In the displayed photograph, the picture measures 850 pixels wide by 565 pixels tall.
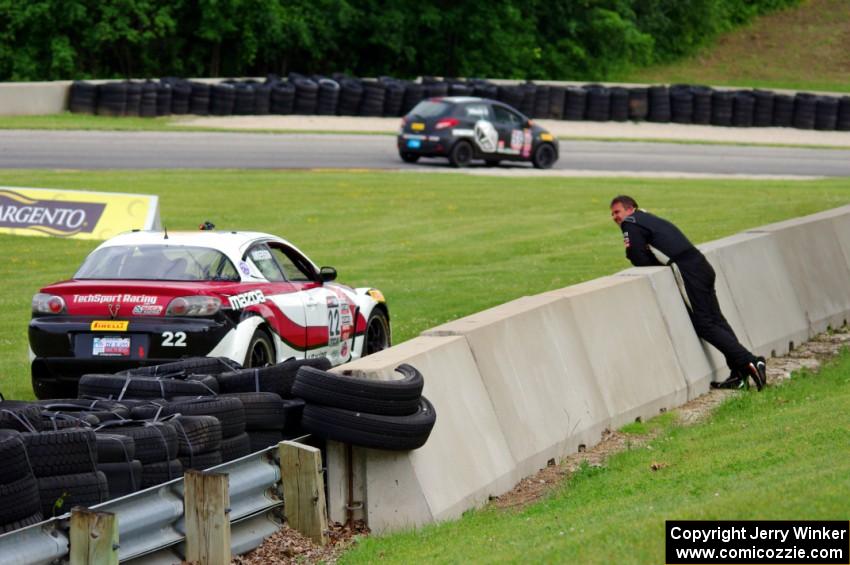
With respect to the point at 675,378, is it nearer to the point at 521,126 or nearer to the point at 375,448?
the point at 375,448

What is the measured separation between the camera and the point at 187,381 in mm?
8695

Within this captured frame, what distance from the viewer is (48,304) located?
11555 millimetres

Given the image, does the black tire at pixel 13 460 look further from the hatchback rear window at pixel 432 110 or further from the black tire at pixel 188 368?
the hatchback rear window at pixel 432 110

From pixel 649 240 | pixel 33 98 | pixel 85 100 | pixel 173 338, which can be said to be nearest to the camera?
pixel 173 338

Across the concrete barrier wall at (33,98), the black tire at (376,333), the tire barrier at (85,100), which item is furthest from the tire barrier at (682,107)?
the black tire at (376,333)

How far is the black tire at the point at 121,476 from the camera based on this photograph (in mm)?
7062

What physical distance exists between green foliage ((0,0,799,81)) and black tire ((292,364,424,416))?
4493cm

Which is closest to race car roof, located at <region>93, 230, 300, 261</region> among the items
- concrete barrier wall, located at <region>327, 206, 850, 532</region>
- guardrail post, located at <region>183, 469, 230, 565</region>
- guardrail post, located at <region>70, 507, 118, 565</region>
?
concrete barrier wall, located at <region>327, 206, 850, 532</region>

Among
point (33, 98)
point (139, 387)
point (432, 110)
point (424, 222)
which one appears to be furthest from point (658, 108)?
point (139, 387)

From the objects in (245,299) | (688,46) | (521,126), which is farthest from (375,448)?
(688,46)

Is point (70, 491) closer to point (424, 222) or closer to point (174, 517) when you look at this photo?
point (174, 517)

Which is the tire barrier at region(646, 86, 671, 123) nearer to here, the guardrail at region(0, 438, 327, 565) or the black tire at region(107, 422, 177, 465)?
the guardrail at region(0, 438, 327, 565)

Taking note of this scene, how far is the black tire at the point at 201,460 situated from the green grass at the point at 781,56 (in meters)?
56.7

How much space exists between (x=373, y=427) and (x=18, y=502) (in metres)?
2.16
